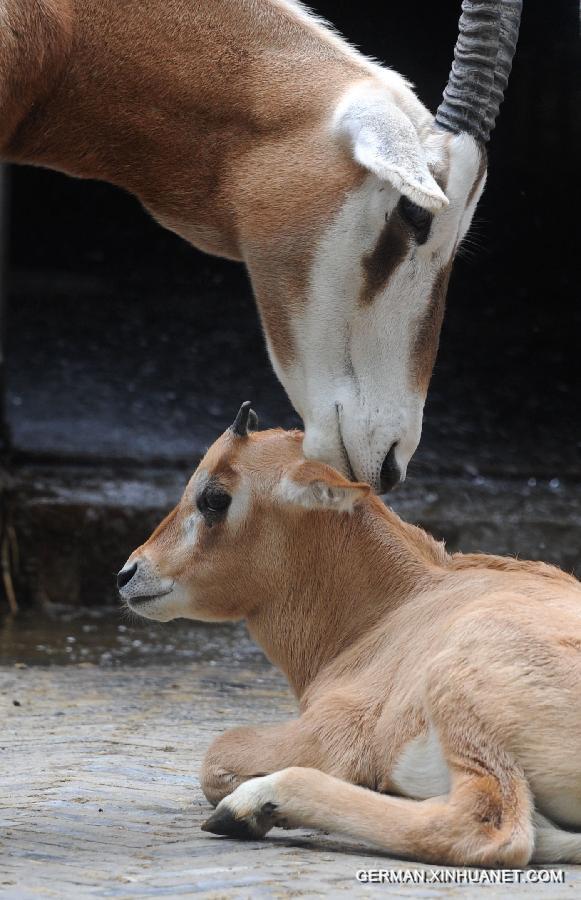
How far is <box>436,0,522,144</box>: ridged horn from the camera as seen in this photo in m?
4.52

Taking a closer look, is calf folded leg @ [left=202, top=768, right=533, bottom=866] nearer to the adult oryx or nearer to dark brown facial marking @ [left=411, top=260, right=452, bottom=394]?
the adult oryx

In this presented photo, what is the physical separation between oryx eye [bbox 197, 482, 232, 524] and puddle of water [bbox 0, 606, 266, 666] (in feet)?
10.1

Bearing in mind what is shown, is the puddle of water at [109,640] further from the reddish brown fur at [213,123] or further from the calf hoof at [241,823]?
the calf hoof at [241,823]

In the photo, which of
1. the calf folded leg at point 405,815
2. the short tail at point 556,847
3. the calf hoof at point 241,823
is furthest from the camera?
the calf hoof at point 241,823

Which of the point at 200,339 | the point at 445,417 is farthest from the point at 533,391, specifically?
the point at 200,339

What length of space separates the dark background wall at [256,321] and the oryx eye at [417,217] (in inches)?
307

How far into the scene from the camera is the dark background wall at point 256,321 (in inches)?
485

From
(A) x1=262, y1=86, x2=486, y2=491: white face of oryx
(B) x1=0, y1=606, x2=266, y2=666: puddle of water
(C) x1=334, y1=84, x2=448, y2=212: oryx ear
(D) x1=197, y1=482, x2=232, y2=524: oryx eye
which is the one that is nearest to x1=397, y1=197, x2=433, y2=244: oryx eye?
(A) x1=262, y1=86, x2=486, y2=491: white face of oryx

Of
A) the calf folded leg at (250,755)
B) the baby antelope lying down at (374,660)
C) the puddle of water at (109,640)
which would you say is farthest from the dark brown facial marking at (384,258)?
the puddle of water at (109,640)

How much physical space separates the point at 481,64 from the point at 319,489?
1.39 meters

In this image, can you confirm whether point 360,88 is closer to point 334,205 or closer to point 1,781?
point 334,205

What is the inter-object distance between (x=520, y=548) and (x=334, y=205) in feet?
17.9

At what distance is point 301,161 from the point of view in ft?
14.7

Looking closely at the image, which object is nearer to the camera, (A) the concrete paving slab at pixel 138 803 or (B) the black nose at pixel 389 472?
(A) the concrete paving slab at pixel 138 803
